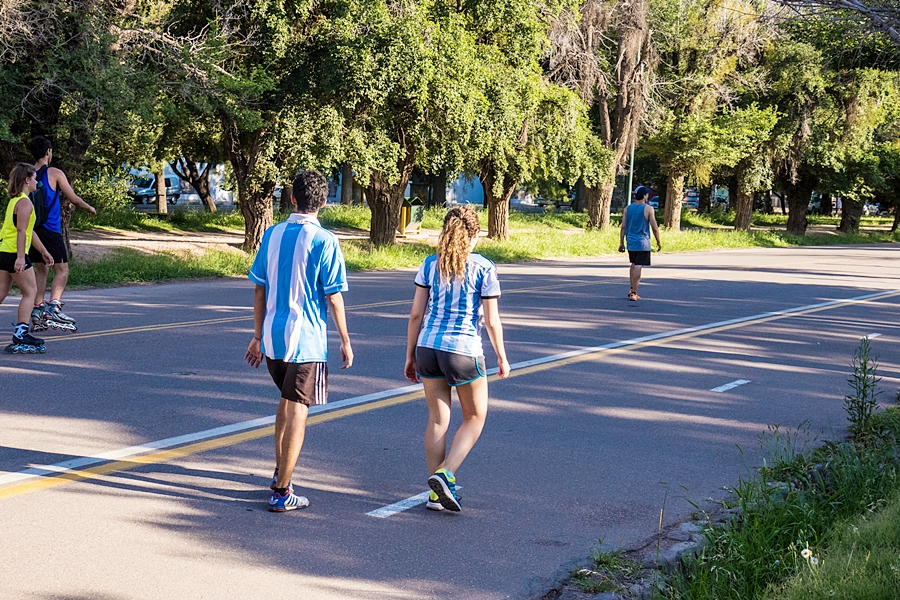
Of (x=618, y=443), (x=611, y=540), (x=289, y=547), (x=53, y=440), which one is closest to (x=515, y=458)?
(x=618, y=443)

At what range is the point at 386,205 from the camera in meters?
26.5

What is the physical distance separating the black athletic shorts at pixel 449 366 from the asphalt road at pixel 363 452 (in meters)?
0.72

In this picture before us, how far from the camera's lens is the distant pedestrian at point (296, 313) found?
534cm

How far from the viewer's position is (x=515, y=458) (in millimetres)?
6641

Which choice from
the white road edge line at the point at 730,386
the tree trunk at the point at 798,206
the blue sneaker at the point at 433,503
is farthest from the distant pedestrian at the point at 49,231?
the tree trunk at the point at 798,206

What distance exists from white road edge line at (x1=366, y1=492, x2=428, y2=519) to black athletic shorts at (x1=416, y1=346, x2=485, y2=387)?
0.68m

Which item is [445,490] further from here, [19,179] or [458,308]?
[19,179]

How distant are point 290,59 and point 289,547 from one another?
18.2 meters

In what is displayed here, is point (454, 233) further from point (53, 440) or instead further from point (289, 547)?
point (53, 440)

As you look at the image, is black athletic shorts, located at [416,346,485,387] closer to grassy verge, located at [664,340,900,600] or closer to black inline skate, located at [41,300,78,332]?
grassy verge, located at [664,340,900,600]

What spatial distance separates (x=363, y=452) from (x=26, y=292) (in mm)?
4831

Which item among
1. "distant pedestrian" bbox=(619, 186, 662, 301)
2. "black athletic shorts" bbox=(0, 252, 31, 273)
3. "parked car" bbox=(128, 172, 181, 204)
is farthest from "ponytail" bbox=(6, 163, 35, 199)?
"parked car" bbox=(128, 172, 181, 204)

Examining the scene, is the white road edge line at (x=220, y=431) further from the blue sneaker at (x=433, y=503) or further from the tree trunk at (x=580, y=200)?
the tree trunk at (x=580, y=200)

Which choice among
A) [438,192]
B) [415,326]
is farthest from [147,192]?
[415,326]
